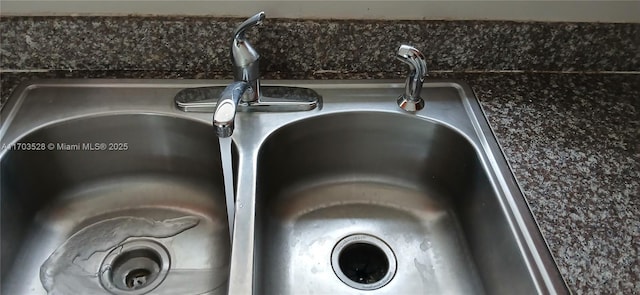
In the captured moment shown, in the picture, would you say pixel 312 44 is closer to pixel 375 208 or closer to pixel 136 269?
pixel 375 208

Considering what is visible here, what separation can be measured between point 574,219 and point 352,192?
37cm

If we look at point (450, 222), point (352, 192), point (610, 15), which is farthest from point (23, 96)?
point (610, 15)

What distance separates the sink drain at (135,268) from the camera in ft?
2.62

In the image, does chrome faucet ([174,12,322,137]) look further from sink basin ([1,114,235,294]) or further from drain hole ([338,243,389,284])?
drain hole ([338,243,389,284])

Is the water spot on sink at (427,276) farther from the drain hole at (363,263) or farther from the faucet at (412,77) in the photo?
the faucet at (412,77)

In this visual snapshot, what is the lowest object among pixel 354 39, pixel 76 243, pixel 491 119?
pixel 76 243

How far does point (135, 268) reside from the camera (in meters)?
0.83

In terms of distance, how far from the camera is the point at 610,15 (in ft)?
2.94

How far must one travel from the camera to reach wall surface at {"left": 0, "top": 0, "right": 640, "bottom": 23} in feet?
2.76

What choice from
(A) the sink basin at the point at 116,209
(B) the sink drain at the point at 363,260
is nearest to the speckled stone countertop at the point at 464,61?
(A) the sink basin at the point at 116,209

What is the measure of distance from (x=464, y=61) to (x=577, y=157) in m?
0.26

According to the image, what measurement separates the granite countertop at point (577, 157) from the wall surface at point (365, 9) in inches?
4.1

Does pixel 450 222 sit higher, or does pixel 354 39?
pixel 354 39

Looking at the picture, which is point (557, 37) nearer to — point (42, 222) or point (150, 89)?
point (150, 89)
